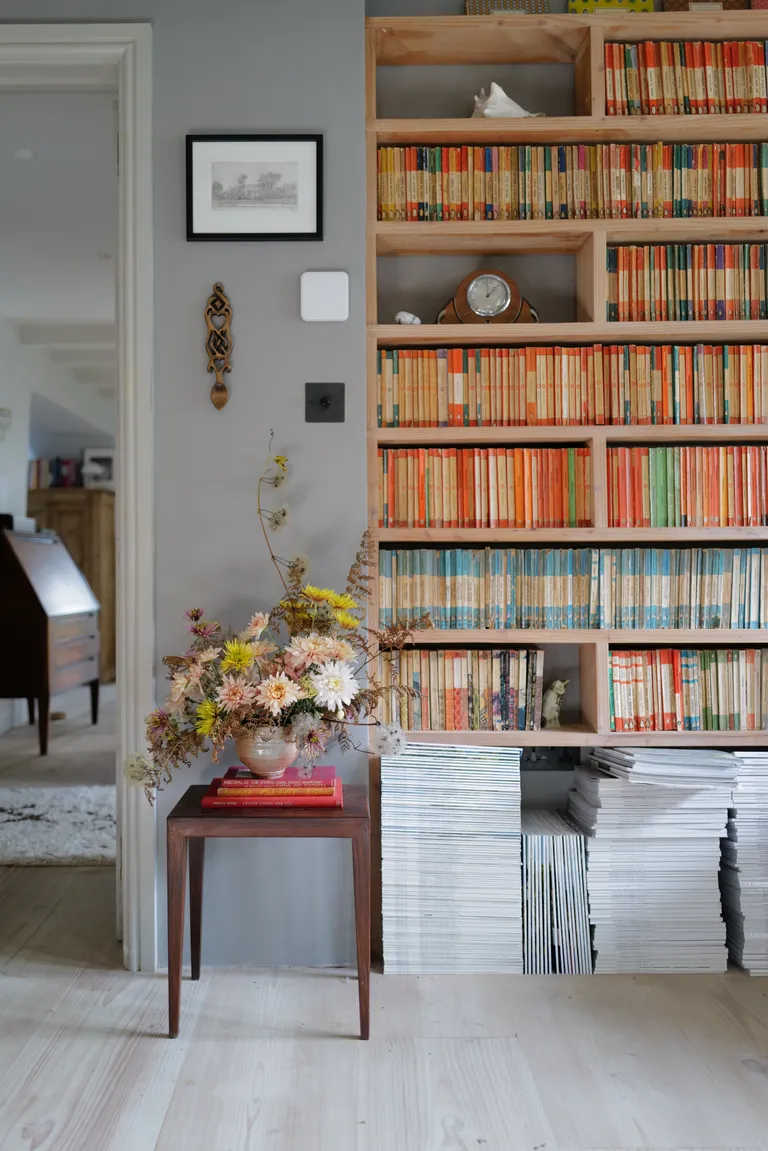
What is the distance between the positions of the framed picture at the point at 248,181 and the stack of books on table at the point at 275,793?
1.41 m

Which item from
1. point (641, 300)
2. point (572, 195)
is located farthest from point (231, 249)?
point (641, 300)

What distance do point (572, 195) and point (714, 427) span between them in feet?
2.48

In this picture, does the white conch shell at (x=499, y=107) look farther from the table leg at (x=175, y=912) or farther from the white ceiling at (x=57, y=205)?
the table leg at (x=175, y=912)

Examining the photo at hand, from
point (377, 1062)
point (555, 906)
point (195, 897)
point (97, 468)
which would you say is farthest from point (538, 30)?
point (97, 468)

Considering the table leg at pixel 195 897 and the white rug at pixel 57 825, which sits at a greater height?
the table leg at pixel 195 897

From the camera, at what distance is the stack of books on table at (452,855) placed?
7.45 ft

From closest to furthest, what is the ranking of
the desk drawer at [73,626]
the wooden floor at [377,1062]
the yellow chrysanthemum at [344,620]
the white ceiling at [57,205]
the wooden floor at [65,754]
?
the wooden floor at [377,1062]
the yellow chrysanthemum at [344,620]
the white ceiling at [57,205]
the wooden floor at [65,754]
the desk drawer at [73,626]

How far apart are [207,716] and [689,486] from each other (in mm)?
1433

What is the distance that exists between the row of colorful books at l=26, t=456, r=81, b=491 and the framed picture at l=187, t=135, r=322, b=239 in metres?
6.70

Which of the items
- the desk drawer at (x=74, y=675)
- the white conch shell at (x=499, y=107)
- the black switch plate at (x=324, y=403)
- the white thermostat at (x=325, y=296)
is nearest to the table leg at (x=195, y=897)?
the black switch plate at (x=324, y=403)

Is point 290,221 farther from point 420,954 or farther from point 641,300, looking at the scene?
point 420,954

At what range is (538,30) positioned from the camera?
7.74 ft

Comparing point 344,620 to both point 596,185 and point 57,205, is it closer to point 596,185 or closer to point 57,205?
point 596,185

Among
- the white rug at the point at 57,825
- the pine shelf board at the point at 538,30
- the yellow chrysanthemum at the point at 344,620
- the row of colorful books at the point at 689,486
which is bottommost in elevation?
the white rug at the point at 57,825
